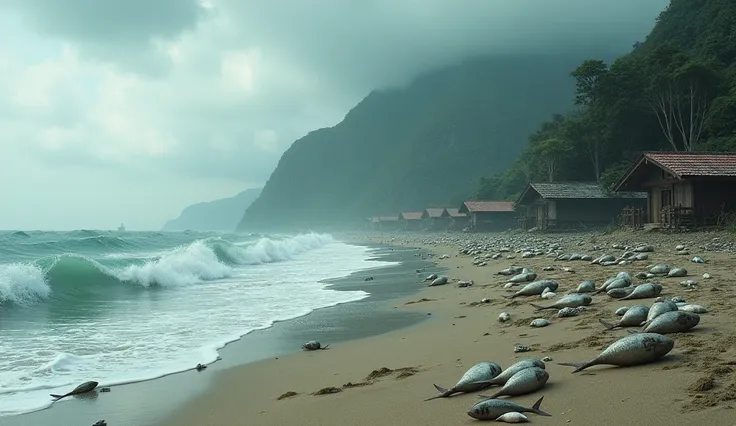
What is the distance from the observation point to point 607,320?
236 inches

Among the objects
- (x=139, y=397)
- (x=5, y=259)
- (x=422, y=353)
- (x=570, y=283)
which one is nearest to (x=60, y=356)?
(x=139, y=397)

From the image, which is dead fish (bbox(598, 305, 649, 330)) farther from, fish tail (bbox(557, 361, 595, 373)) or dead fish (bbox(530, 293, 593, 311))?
dead fish (bbox(530, 293, 593, 311))

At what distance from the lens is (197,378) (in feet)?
19.0

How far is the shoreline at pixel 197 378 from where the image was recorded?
15.0ft

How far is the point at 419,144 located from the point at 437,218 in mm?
72799

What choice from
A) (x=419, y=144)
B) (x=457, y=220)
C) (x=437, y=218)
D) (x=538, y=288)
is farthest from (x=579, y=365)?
(x=419, y=144)

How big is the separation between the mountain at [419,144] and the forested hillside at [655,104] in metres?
57.7

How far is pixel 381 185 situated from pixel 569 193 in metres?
117

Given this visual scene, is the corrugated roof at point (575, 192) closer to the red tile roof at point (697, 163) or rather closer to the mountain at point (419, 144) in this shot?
the red tile roof at point (697, 163)

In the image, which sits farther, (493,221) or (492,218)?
(492,218)

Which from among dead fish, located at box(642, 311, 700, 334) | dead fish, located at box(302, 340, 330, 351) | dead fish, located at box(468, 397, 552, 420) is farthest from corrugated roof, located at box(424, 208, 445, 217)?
dead fish, located at box(468, 397, 552, 420)

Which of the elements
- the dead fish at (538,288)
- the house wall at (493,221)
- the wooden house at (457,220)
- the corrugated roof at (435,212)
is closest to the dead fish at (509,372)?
the dead fish at (538,288)

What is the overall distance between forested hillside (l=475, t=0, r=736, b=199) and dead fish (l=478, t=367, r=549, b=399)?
33.9m

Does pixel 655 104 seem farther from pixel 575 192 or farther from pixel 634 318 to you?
pixel 634 318
